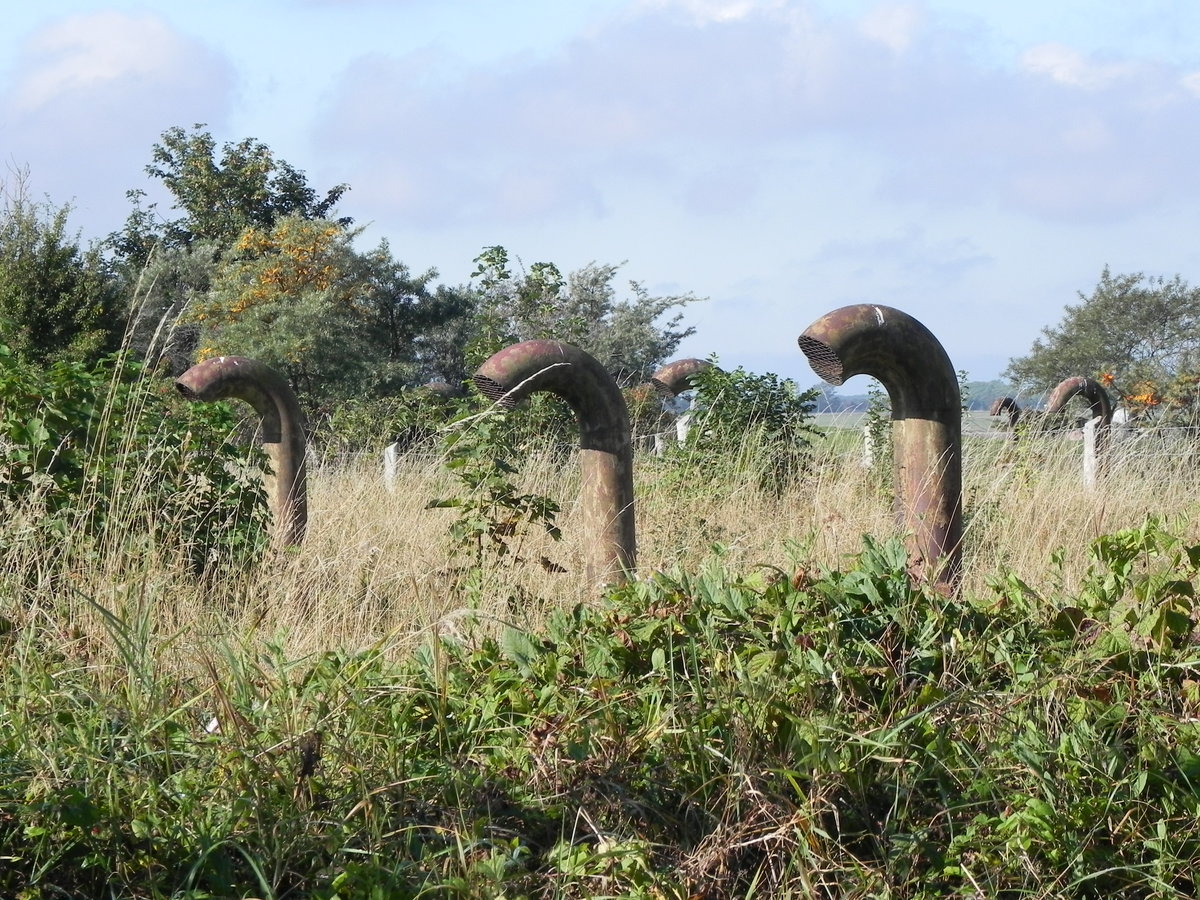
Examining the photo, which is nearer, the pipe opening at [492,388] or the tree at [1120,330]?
the pipe opening at [492,388]

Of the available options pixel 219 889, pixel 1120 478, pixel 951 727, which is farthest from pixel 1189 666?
pixel 1120 478

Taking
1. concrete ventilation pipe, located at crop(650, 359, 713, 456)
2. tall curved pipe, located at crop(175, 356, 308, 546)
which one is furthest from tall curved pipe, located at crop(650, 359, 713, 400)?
tall curved pipe, located at crop(175, 356, 308, 546)

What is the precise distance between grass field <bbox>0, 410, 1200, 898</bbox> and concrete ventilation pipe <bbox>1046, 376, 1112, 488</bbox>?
6.44 meters

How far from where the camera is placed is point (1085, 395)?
42.5ft

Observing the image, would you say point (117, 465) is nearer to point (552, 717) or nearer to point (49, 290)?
point (552, 717)

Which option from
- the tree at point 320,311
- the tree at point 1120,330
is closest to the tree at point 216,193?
the tree at point 320,311

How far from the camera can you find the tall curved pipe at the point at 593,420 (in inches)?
205

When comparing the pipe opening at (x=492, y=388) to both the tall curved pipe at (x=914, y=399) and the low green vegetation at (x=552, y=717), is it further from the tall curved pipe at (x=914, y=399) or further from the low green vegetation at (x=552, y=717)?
the tall curved pipe at (x=914, y=399)

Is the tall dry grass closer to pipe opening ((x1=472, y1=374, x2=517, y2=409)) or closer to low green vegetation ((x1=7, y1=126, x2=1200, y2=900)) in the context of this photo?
low green vegetation ((x1=7, y1=126, x2=1200, y2=900))

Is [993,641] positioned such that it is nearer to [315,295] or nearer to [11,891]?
[11,891]

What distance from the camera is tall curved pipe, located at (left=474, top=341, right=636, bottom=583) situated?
520 centimetres

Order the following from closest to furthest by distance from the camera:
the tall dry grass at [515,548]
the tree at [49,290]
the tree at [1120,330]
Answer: the tall dry grass at [515,548]
the tree at [49,290]
the tree at [1120,330]

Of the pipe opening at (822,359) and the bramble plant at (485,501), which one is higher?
the pipe opening at (822,359)

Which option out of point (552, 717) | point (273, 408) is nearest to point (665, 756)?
point (552, 717)
